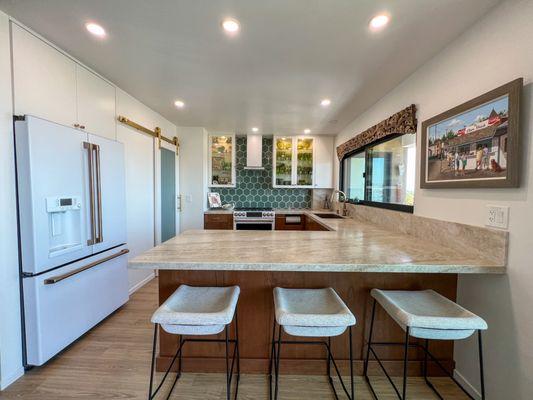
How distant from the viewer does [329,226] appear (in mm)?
2713

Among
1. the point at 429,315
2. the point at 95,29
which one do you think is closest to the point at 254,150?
the point at 95,29

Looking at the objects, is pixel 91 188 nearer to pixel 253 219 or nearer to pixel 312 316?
A: pixel 312 316

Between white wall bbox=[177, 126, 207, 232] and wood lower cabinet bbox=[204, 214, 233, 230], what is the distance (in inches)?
3.8

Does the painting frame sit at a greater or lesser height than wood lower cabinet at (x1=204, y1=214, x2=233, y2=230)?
greater

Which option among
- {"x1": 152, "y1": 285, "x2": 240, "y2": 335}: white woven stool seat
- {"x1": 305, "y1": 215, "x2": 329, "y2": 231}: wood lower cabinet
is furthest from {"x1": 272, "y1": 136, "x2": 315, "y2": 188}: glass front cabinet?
{"x1": 152, "y1": 285, "x2": 240, "y2": 335}: white woven stool seat

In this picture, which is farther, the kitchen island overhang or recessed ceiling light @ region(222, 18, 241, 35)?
the kitchen island overhang

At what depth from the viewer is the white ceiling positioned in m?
1.36

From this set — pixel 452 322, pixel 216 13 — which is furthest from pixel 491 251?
pixel 216 13

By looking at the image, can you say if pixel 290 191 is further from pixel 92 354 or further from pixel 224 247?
pixel 92 354

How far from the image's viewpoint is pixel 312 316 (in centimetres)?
117

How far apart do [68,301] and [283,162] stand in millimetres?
3612

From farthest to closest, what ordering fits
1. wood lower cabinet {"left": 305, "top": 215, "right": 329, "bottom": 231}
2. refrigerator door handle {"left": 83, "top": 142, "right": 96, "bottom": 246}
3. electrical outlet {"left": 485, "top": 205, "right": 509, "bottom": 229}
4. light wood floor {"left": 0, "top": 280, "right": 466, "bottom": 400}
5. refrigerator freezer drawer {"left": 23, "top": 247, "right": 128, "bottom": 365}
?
wood lower cabinet {"left": 305, "top": 215, "right": 329, "bottom": 231}
refrigerator door handle {"left": 83, "top": 142, "right": 96, "bottom": 246}
refrigerator freezer drawer {"left": 23, "top": 247, "right": 128, "bottom": 365}
light wood floor {"left": 0, "top": 280, "right": 466, "bottom": 400}
electrical outlet {"left": 485, "top": 205, "right": 509, "bottom": 229}

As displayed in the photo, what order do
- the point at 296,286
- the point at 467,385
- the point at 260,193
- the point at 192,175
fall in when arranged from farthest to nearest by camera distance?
the point at 260,193, the point at 192,175, the point at 296,286, the point at 467,385

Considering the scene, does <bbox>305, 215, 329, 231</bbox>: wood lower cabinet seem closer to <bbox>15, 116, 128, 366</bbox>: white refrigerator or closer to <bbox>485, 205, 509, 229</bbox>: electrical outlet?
<bbox>485, 205, 509, 229</bbox>: electrical outlet
